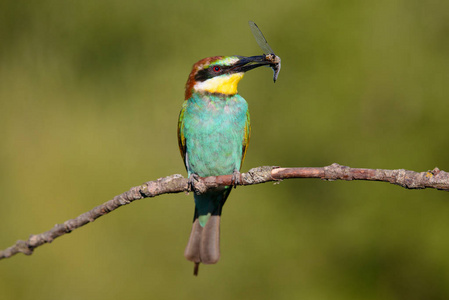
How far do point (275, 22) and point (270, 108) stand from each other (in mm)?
606

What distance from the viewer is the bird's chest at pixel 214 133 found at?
2.72 m

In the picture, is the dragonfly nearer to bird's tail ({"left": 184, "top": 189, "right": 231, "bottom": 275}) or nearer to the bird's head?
the bird's head

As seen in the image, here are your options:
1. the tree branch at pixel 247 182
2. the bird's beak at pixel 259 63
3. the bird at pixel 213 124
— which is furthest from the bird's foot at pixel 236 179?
the bird's beak at pixel 259 63

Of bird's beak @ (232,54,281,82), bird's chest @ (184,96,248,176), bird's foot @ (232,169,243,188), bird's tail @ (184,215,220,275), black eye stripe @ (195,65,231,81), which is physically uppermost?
bird's beak @ (232,54,281,82)

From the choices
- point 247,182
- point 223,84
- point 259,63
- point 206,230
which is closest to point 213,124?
point 223,84

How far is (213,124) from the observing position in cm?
271

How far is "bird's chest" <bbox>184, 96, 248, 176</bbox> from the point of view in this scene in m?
2.72

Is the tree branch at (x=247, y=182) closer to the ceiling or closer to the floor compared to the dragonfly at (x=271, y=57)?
closer to the floor

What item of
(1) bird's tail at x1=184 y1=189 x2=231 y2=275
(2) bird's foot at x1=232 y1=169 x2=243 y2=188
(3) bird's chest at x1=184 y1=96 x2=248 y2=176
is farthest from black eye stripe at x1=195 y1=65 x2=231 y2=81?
(2) bird's foot at x1=232 y1=169 x2=243 y2=188

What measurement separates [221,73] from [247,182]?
1.02 m

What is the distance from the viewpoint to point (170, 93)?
11.5 feet

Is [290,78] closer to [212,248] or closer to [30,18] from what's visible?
[212,248]

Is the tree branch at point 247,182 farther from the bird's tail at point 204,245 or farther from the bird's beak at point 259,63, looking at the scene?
the bird's beak at point 259,63

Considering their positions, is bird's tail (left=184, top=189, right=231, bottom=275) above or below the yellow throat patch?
below
